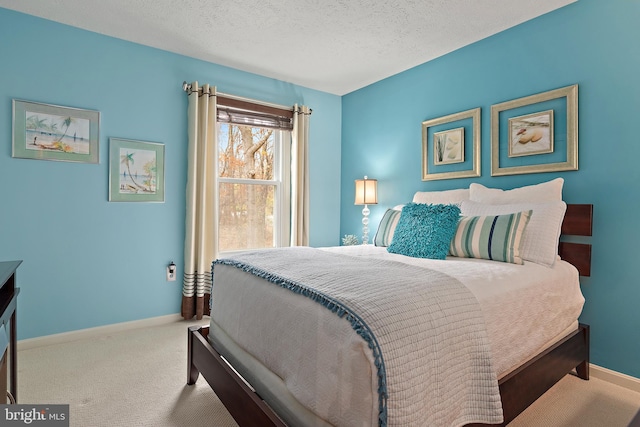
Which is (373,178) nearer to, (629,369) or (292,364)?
(629,369)

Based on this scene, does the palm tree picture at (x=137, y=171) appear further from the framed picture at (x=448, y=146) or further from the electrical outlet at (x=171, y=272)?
the framed picture at (x=448, y=146)

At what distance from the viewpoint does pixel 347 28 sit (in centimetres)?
278

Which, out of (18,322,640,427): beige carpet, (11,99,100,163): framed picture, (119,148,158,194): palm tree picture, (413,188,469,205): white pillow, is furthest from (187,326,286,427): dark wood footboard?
(413,188,469,205): white pillow

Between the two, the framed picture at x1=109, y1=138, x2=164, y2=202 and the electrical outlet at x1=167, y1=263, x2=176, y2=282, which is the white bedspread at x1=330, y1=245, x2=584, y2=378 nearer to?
the electrical outlet at x1=167, y1=263, x2=176, y2=282

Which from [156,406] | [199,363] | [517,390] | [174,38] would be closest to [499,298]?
[517,390]

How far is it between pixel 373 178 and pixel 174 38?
2375 mm

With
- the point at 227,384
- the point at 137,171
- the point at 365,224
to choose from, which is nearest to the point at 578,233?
the point at 365,224

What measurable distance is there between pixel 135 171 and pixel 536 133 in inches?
130

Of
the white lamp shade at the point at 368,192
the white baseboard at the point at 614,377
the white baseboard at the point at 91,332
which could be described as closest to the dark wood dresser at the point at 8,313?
the white baseboard at the point at 91,332

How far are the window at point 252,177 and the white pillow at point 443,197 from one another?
5.12 ft

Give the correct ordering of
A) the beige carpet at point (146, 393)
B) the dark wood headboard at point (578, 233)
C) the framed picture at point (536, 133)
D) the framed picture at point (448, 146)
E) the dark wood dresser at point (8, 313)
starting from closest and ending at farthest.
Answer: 1. the dark wood dresser at point (8, 313)
2. the beige carpet at point (146, 393)
3. the dark wood headboard at point (578, 233)
4. the framed picture at point (536, 133)
5. the framed picture at point (448, 146)

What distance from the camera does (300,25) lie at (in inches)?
108

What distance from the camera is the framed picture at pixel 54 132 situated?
8.54 feet

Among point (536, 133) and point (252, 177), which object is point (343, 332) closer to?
point (536, 133)
